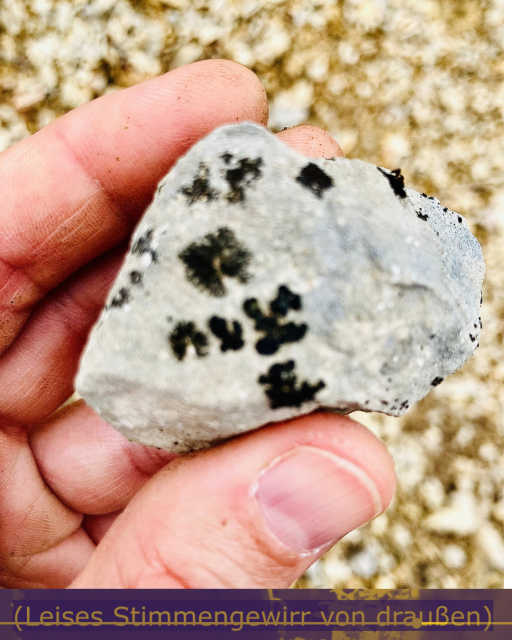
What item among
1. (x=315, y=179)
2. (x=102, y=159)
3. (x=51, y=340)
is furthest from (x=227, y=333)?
(x=51, y=340)

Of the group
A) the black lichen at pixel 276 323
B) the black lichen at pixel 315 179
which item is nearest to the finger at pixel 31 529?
the black lichen at pixel 276 323

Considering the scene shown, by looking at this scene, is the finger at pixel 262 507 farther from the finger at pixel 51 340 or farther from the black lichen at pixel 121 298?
the finger at pixel 51 340

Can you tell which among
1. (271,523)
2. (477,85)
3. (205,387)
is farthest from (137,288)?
(477,85)

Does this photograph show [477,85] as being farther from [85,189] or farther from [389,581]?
[389,581]

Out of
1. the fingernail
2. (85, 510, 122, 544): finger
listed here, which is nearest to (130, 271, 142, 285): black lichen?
the fingernail

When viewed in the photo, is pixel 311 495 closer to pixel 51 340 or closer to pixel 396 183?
pixel 396 183

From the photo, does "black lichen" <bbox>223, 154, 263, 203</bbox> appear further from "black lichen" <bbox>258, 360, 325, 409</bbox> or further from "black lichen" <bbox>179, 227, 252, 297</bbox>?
"black lichen" <bbox>258, 360, 325, 409</bbox>
